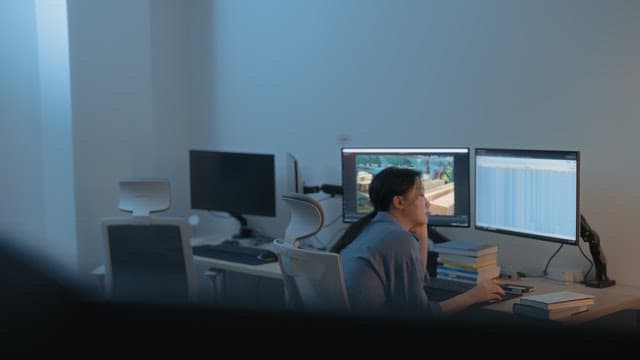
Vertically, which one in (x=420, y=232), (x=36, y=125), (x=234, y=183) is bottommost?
(x=420, y=232)

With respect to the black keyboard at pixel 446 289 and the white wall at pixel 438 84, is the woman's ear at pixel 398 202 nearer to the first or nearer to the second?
the black keyboard at pixel 446 289

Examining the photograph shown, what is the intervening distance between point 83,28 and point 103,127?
542 millimetres

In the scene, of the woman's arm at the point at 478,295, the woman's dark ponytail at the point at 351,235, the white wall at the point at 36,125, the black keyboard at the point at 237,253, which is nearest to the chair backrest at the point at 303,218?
the woman's dark ponytail at the point at 351,235

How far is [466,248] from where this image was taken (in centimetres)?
316

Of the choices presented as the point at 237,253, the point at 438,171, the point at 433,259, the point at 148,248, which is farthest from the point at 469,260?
the point at 148,248

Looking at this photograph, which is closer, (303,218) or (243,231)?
(303,218)

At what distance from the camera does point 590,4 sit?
3.17 m

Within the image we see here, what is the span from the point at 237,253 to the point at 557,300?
1739 millimetres

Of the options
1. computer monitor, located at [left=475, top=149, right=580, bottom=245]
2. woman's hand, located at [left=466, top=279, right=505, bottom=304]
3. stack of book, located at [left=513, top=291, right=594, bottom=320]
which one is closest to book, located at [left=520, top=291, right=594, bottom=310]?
stack of book, located at [left=513, top=291, right=594, bottom=320]

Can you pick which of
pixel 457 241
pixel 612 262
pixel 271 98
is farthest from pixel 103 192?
pixel 612 262

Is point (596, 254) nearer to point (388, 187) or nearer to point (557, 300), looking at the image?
point (557, 300)

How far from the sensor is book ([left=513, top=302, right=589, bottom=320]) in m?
2.58

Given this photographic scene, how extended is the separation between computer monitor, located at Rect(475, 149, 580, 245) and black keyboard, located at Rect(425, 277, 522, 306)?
296 mm

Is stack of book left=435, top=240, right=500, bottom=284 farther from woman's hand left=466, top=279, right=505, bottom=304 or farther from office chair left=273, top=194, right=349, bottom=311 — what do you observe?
office chair left=273, top=194, right=349, bottom=311
